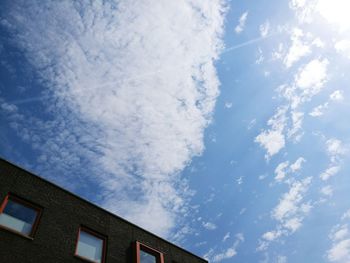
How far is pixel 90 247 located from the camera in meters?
14.9

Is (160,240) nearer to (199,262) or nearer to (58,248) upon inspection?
(199,262)

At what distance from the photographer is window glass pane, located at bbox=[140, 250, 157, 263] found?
54.8 feet

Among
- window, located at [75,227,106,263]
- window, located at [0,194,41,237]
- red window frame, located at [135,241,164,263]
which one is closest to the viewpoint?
window, located at [0,194,41,237]

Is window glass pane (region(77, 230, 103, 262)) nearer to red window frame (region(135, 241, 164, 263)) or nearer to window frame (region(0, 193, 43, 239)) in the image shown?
red window frame (region(135, 241, 164, 263))

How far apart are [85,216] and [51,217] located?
6.81ft

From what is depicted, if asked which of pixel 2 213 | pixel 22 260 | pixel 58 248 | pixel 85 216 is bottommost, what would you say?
pixel 22 260

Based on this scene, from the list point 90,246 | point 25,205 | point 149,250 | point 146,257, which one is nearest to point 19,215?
point 25,205

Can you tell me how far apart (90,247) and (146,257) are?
3628 mm

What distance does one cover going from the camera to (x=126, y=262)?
15.5 meters

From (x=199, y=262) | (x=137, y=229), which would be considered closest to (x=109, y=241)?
(x=137, y=229)

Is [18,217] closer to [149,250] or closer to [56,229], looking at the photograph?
[56,229]

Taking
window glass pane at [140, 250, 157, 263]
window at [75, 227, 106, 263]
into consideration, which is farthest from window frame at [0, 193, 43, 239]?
window glass pane at [140, 250, 157, 263]

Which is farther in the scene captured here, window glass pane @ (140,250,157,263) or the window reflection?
window glass pane @ (140,250,157,263)

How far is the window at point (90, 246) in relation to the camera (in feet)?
47.2
